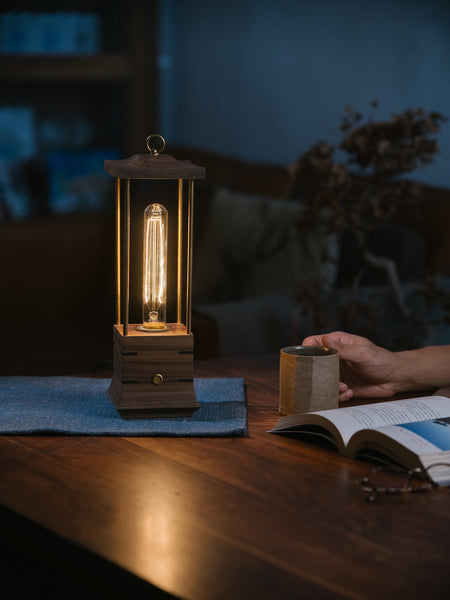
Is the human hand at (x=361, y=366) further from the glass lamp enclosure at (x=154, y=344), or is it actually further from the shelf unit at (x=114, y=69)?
the shelf unit at (x=114, y=69)

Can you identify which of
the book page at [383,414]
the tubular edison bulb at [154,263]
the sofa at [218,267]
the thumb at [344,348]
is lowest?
the sofa at [218,267]

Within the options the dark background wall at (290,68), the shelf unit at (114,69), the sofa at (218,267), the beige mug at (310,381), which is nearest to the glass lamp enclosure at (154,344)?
the beige mug at (310,381)

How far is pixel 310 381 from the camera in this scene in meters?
1.25

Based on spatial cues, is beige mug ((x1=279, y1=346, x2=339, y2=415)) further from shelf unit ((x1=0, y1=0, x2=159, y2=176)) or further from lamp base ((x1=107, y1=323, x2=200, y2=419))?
shelf unit ((x1=0, y1=0, x2=159, y2=176))

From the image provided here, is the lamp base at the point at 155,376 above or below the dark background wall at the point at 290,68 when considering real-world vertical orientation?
below

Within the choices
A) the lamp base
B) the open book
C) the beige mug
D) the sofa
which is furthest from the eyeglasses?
the sofa

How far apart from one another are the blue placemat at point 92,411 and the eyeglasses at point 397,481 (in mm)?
228

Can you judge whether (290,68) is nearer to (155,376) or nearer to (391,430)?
(155,376)

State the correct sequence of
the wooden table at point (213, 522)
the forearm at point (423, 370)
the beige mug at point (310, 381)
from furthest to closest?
1. the forearm at point (423, 370)
2. the beige mug at point (310, 381)
3. the wooden table at point (213, 522)

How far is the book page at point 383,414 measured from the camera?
114cm

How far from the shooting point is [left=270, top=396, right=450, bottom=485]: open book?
1.04 m

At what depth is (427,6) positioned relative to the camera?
9.18ft

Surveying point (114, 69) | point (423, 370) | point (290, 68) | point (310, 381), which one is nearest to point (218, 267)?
point (290, 68)

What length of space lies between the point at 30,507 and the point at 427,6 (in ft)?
7.82
